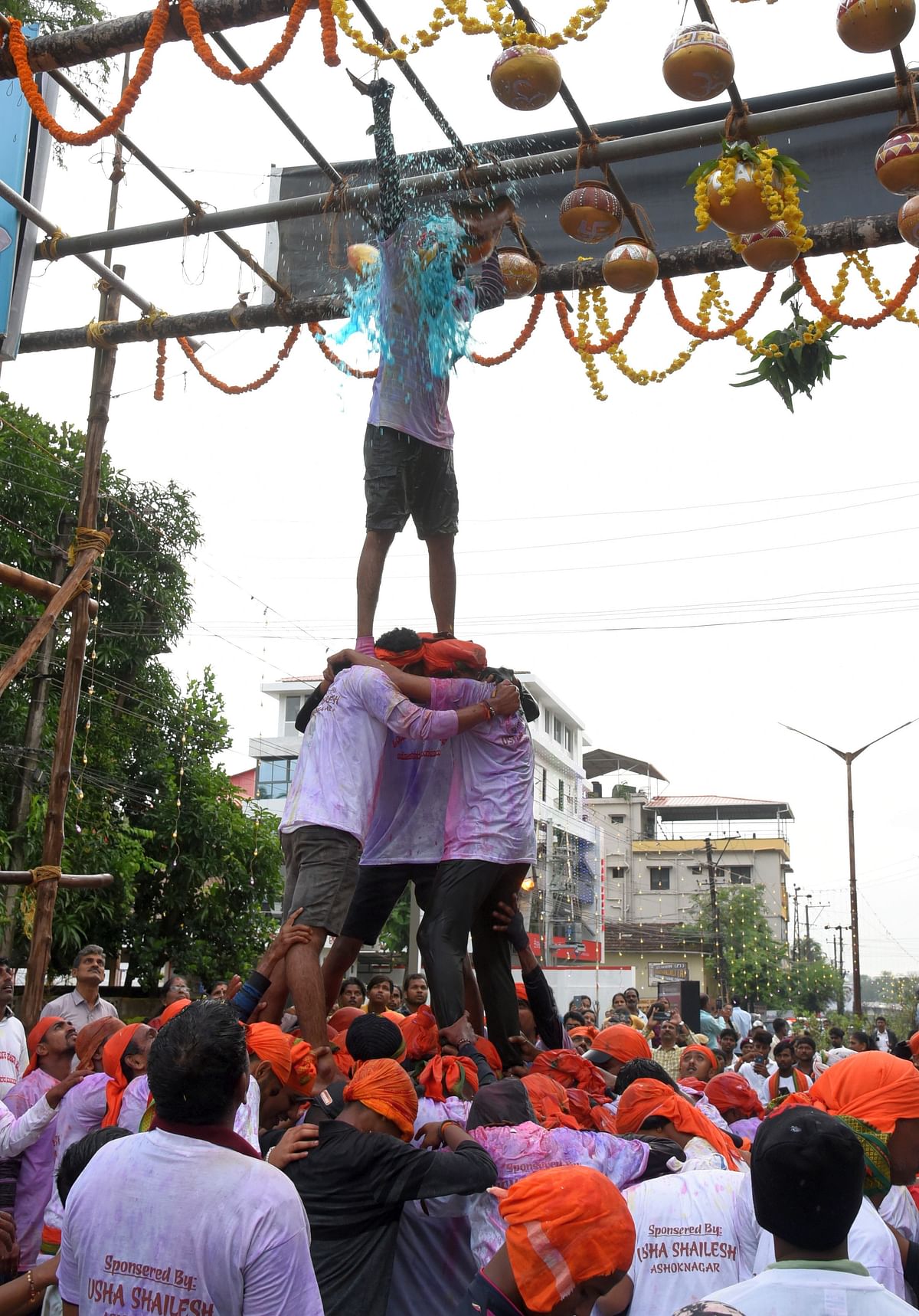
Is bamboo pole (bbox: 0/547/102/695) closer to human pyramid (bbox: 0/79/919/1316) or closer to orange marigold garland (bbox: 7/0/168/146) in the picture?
human pyramid (bbox: 0/79/919/1316)

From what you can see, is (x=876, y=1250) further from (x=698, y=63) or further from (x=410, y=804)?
(x=698, y=63)

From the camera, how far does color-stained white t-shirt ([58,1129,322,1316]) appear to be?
228 cm

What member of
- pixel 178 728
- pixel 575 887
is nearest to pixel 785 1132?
pixel 178 728

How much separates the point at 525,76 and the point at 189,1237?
4.15 metres

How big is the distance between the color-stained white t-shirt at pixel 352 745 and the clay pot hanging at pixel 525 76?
7.87 ft

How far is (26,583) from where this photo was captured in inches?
279

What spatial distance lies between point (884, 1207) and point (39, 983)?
229 inches

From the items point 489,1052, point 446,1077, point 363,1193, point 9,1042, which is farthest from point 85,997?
point 363,1193

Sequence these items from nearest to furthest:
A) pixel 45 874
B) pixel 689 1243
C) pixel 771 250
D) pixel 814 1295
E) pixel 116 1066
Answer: pixel 814 1295, pixel 689 1243, pixel 116 1066, pixel 771 250, pixel 45 874

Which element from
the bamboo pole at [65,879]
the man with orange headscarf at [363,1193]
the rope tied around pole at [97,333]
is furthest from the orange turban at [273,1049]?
the rope tied around pole at [97,333]

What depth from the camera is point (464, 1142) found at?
143 inches

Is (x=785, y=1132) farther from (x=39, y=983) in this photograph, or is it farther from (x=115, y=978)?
(x=115, y=978)

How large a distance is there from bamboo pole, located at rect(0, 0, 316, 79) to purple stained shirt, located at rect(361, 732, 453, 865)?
9.95 feet

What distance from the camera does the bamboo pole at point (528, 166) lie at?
16.9 feet
